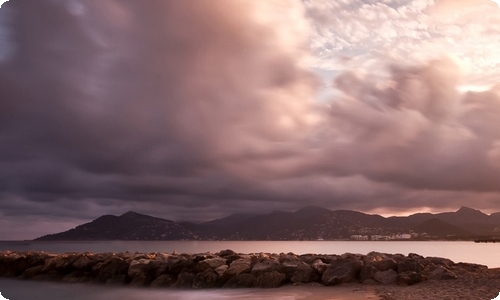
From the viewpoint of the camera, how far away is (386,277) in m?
16.1

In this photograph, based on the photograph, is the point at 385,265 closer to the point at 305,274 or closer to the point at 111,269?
the point at 305,274

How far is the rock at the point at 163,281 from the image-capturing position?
58.2 ft

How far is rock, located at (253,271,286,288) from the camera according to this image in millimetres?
16391

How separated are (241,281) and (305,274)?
2311mm

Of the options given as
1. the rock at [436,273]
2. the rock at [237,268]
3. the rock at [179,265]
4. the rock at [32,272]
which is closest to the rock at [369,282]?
the rock at [436,273]

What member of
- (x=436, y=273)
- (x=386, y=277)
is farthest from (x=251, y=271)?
(x=436, y=273)

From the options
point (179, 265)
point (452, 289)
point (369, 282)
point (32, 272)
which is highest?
point (179, 265)

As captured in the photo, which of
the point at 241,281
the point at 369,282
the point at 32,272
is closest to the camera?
the point at 369,282

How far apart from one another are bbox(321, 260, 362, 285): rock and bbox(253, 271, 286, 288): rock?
1479 millimetres

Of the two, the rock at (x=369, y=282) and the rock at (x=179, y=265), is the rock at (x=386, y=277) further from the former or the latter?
the rock at (x=179, y=265)

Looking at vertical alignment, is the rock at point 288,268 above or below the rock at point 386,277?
above

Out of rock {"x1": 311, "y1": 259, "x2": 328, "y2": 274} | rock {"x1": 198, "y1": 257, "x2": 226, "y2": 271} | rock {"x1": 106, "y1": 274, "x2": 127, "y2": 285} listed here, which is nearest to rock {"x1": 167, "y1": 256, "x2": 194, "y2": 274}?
rock {"x1": 198, "y1": 257, "x2": 226, "y2": 271}

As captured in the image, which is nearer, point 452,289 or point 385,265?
point 452,289

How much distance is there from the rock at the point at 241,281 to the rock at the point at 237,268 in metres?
0.23
